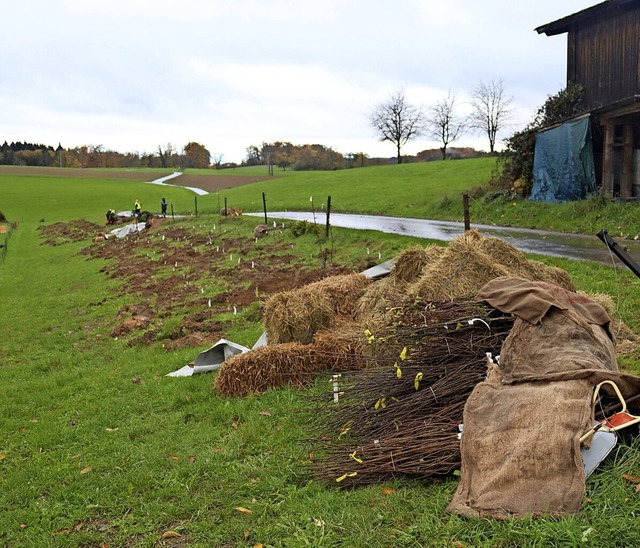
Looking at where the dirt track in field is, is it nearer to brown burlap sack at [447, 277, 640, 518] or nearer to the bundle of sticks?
the bundle of sticks

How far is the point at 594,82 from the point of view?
2381 cm

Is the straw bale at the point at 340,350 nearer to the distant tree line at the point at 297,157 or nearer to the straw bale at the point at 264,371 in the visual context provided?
the straw bale at the point at 264,371

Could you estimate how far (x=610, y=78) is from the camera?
22984 mm

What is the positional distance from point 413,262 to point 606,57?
19.0 m

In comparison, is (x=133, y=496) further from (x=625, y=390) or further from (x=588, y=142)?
(x=588, y=142)

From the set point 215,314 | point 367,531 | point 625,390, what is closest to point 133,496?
point 367,531

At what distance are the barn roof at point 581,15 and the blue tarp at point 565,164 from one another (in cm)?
449

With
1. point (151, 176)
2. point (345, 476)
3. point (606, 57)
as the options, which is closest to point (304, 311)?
point (345, 476)

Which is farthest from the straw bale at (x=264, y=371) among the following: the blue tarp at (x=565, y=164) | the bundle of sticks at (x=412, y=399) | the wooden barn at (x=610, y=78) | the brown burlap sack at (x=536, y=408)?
the blue tarp at (x=565, y=164)

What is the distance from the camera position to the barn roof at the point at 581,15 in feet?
71.3

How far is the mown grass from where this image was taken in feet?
13.5

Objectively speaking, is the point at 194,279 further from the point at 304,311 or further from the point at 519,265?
the point at 519,265

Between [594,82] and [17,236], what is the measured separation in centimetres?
4014

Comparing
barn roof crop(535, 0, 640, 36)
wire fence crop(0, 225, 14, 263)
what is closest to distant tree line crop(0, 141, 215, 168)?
wire fence crop(0, 225, 14, 263)
